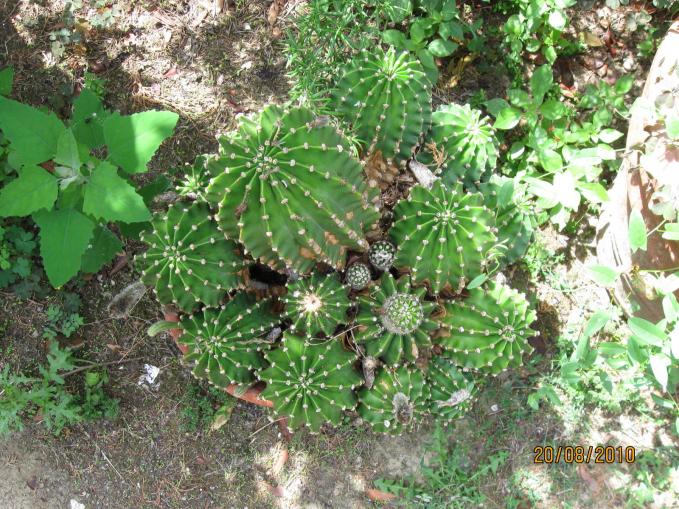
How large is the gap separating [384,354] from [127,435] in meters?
2.20

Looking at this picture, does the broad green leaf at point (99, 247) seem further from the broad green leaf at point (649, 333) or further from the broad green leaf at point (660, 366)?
the broad green leaf at point (660, 366)

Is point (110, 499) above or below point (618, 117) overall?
below

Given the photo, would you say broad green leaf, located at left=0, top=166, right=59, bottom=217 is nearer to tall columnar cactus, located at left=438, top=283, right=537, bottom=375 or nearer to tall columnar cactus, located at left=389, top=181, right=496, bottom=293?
tall columnar cactus, located at left=389, top=181, right=496, bottom=293

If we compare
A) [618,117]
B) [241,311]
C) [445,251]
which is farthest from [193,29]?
[618,117]

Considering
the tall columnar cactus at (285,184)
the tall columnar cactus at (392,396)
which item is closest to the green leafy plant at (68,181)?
the tall columnar cactus at (285,184)

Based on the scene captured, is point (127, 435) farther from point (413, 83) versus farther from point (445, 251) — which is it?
point (413, 83)

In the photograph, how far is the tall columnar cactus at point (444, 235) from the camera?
2732mm

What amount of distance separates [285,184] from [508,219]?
1.40 m

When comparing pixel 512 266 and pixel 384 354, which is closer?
pixel 384 354

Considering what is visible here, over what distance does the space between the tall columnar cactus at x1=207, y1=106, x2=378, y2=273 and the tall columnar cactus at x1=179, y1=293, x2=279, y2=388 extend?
1.52 ft

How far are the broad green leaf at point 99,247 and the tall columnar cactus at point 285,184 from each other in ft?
3.66

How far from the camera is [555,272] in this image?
14.1 ft

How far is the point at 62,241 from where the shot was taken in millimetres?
2863

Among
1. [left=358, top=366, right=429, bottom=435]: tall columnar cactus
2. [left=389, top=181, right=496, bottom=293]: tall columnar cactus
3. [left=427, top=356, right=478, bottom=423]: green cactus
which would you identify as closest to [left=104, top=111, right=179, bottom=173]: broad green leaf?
[left=389, top=181, right=496, bottom=293]: tall columnar cactus
